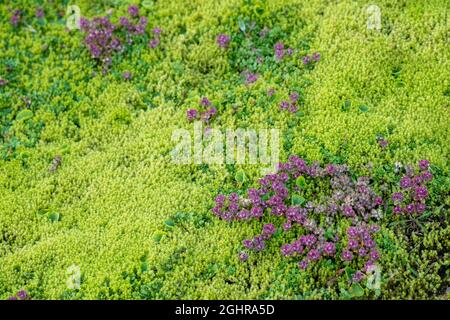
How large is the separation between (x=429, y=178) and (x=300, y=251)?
177 cm

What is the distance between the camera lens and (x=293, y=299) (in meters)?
6.13

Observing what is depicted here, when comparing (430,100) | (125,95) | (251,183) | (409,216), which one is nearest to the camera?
(409,216)

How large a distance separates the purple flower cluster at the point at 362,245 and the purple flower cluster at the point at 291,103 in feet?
6.43

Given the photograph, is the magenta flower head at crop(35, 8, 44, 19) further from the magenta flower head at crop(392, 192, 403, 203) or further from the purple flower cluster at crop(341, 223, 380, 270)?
the magenta flower head at crop(392, 192, 403, 203)

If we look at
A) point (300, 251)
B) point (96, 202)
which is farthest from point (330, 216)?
point (96, 202)

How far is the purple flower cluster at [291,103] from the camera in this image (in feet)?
25.3

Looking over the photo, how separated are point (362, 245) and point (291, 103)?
2286 mm

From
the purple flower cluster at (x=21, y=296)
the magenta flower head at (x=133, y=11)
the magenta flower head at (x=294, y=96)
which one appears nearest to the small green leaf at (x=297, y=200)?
the magenta flower head at (x=294, y=96)

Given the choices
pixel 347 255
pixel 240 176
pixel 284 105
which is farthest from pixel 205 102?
pixel 347 255

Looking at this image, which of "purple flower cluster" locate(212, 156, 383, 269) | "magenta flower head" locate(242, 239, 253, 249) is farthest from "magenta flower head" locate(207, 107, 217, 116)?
"magenta flower head" locate(242, 239, 253, 249)

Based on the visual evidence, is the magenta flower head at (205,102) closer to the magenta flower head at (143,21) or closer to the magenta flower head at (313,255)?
the magenta flower head at (143,21)

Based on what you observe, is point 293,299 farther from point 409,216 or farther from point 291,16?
point 291,16

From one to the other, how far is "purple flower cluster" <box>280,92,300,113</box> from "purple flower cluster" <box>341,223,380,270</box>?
1.96 m

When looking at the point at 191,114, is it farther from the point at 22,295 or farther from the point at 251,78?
the point at 22,295
